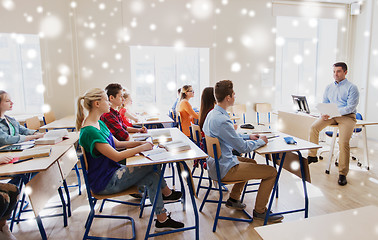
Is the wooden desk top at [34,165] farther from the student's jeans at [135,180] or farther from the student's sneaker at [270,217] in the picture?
the student's sneaker at [270,217]

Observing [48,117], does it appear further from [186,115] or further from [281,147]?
[281,147]

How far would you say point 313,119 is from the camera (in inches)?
148

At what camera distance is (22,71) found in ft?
16.2

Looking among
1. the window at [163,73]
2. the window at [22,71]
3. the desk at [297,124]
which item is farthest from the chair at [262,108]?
the window at [22,71]

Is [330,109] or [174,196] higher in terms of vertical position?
[330,109]

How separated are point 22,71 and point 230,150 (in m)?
4.53

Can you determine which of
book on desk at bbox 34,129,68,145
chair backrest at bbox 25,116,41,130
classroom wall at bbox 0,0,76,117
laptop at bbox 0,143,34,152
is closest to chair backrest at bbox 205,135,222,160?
book on desk at bbox 34,129,68,145

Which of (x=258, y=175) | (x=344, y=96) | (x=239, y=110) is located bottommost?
(x=258, y=175)

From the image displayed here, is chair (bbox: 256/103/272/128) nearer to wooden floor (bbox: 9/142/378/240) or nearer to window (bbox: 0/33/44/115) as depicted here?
wooden floor (bbox: 9/142/378/240)

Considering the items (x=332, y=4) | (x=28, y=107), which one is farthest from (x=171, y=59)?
(x=332, y=4)

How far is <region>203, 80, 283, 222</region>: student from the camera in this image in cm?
207

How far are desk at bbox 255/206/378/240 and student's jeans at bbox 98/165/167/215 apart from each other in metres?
1.16

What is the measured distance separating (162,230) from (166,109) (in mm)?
3665

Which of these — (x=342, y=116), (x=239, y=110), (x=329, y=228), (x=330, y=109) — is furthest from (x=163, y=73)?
(x=329, y=228)
